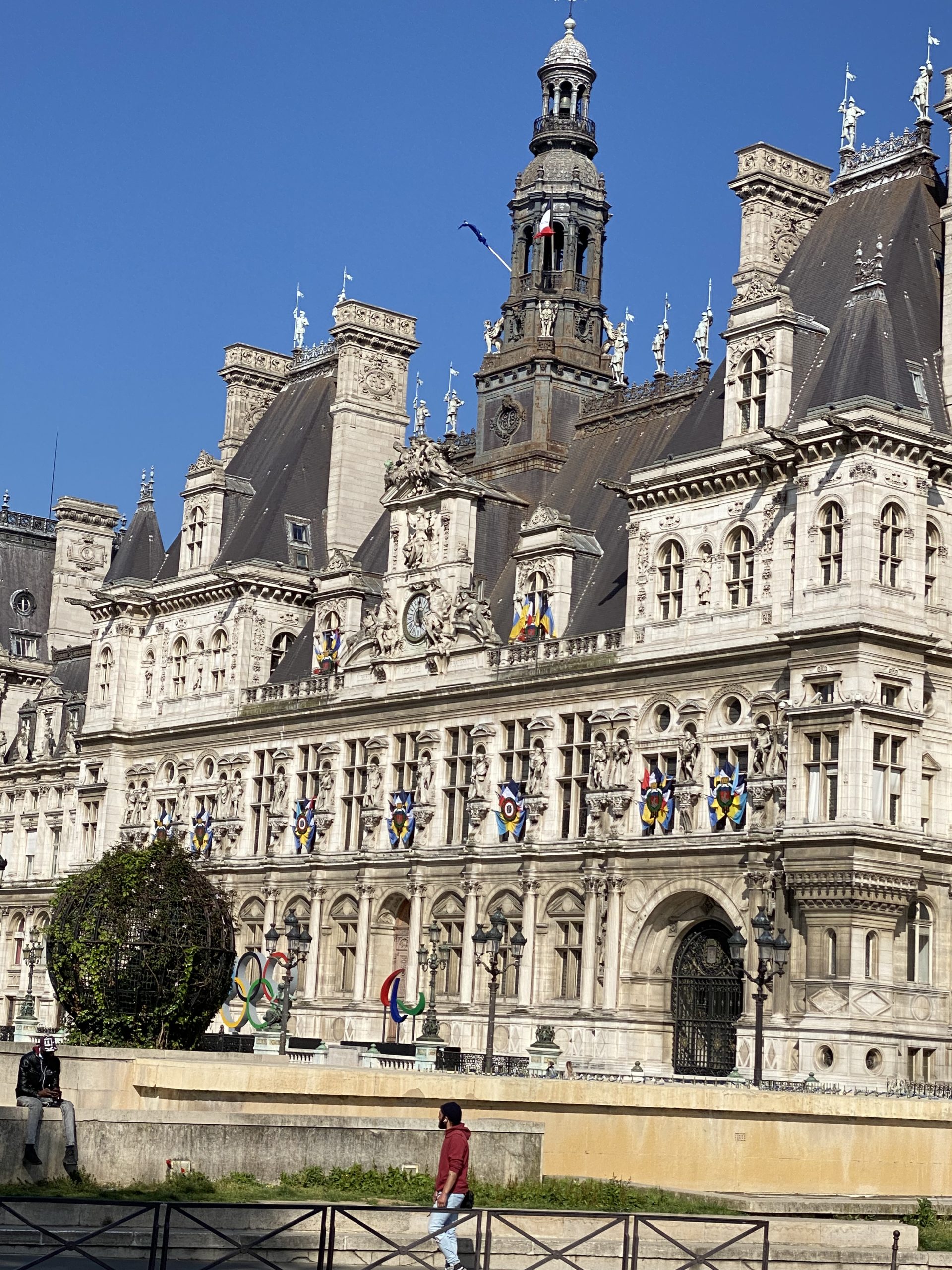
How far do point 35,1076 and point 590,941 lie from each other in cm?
2871

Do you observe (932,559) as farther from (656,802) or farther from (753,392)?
(656,802)

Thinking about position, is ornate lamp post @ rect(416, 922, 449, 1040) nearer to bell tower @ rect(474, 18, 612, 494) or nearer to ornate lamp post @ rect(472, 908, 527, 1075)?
ornate lamp post @ rect(472, 908, 527, 1075)

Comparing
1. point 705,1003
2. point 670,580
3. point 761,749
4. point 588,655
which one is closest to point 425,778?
point 588,655

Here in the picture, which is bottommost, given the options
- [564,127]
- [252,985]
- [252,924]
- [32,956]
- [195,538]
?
[252,985]

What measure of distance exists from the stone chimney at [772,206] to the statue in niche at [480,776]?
1562 centimetres

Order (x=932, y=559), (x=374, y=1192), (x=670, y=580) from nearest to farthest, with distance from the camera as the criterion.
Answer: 1. (x=374, y=1192)
2. (x=932, y=559)
3. (x=670, y=580)

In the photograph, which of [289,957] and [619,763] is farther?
[289,957]

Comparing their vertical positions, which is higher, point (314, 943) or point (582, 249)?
point (582, 249)

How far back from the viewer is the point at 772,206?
60.3m

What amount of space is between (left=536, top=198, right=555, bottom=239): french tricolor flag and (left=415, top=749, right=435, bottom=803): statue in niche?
63.4ft

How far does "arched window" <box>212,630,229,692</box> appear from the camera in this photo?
72.8 meters

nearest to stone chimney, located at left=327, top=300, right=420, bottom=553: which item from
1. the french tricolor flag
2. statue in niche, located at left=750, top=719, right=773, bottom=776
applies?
the french tricolor flag

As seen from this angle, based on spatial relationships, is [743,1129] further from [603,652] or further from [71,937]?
[603,652]

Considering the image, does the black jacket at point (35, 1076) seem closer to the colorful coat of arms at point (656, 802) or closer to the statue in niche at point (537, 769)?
the colorful coat of arms at point (656, 802)
